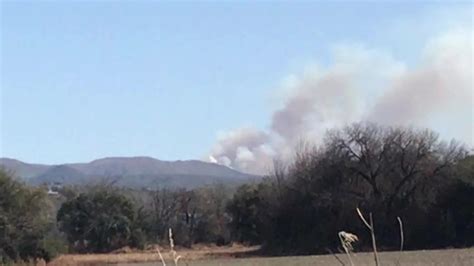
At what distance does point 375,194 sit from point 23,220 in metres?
21.4

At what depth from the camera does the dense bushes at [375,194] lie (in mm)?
59219

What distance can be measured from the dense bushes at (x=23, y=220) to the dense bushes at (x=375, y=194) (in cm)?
1547

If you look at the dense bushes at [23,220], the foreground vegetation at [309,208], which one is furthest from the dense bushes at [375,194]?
the dense bushes at [23,220]

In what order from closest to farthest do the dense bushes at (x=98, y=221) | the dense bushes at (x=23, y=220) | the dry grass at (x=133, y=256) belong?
the dense bushes at (x=23, y=220) < the dry grass at (x=133, y=256) < the dense bushes at (x=98, y=221)

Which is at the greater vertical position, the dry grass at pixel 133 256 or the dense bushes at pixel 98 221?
the dense bushes at pixel 98 221

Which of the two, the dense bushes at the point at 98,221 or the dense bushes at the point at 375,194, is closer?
the dense bushes at the point at 375,194

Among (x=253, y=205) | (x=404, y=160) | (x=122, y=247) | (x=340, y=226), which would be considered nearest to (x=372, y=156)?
(x=404, y=160)

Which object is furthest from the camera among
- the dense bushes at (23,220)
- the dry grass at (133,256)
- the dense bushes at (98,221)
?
the dense bushes at (98,221)

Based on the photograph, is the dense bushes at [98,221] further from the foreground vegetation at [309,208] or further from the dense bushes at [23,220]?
the dense bushes at [23,220]

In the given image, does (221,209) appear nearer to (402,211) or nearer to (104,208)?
(104,208)

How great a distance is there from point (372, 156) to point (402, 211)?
17.6ft

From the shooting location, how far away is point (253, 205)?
74375 mm

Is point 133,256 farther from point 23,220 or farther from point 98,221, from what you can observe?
point 23,220

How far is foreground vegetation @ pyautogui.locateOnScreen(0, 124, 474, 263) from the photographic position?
57750mm
